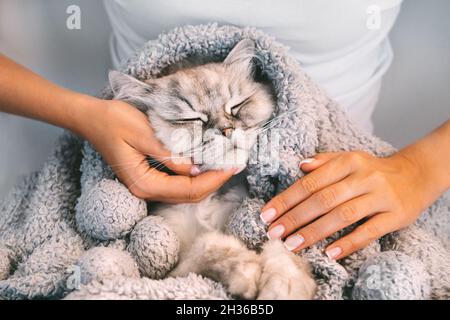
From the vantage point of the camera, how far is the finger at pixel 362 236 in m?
0.76

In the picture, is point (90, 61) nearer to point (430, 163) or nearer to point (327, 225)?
point (327, 225)

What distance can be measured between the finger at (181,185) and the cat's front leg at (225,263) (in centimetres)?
9

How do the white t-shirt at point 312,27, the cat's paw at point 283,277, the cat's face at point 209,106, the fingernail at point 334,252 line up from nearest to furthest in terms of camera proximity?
the cat's paw at point 283,277 → the fingernail at point 334,252 → the cat's face at point 209,106 → the white t-shirt at point 312,27

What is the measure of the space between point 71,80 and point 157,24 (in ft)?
0.90

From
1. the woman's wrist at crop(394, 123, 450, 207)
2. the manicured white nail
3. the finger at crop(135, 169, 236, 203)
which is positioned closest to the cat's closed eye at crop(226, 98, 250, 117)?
the finger at crop(135, 169, 236, 203)

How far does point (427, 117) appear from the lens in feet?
3.72

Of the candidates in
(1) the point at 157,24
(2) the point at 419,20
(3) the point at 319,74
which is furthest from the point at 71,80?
(2) the point at 419,20

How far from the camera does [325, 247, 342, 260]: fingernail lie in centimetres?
76

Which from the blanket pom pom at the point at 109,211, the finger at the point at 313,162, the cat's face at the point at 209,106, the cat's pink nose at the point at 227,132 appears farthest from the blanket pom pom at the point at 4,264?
the finger at the point at 313,162

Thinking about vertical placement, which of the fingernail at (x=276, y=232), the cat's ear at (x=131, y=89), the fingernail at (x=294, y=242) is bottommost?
the fingernail at (x=294, y=242)

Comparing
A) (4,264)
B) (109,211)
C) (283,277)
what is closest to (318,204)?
(283,277)

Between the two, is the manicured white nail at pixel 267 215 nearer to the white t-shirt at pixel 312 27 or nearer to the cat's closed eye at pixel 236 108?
the cat's closed eye at pixel 236 108

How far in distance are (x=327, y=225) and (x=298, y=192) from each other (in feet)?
0.25
